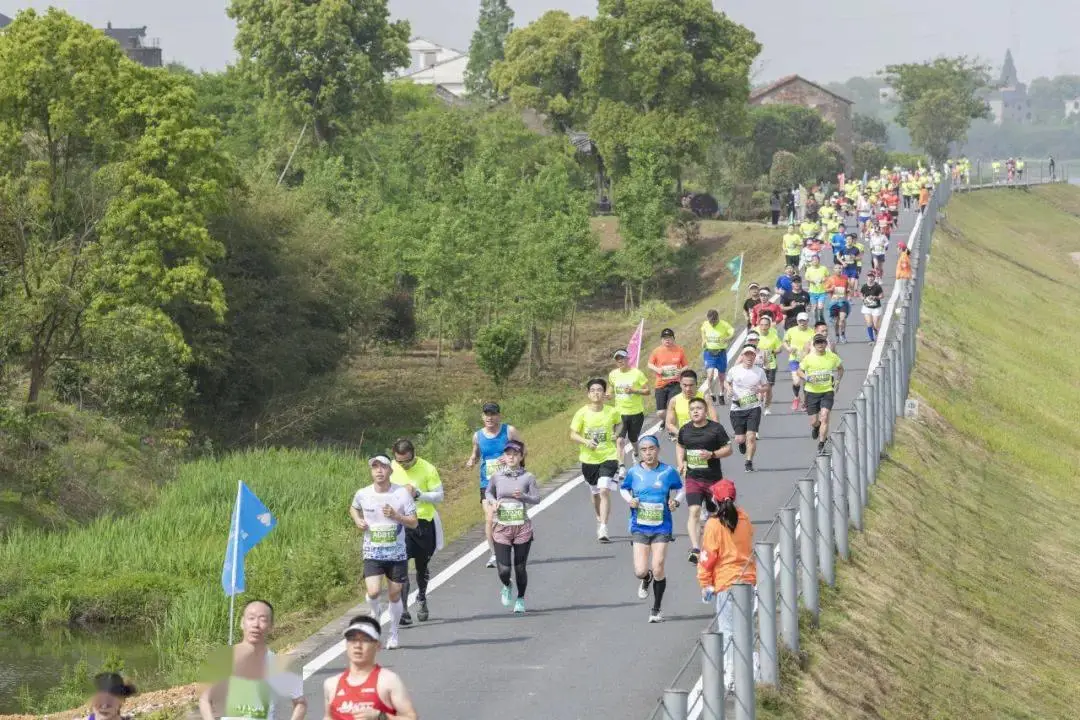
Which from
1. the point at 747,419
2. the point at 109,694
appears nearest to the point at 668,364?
the point at 747,419

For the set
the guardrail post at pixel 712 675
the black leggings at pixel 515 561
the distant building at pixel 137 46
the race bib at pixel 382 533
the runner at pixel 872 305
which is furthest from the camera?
the distant building at pixel 137 46

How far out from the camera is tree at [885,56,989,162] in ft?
418

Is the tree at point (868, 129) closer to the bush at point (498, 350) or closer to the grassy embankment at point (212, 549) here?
the bush at point (498, 350)

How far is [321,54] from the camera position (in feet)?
257

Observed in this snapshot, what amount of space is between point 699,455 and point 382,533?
4.26 m

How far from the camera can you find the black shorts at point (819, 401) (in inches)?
1044

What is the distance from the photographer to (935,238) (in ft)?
223

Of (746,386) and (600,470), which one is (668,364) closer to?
(746,386)

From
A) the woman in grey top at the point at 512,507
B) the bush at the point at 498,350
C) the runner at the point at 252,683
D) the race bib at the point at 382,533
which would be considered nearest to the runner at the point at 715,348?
the woman in grey top at the point at 512,507

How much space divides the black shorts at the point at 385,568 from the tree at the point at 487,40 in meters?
122

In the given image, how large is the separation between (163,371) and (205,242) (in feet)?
16.9

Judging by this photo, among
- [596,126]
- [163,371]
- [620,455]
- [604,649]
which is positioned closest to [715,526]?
[604,649]

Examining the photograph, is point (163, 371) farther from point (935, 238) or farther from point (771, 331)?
point (935, 238)

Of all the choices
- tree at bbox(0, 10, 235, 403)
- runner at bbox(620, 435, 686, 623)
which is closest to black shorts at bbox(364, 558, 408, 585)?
runner at bbox(620, 435, 686, 623)
